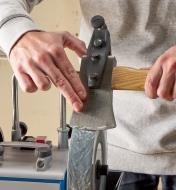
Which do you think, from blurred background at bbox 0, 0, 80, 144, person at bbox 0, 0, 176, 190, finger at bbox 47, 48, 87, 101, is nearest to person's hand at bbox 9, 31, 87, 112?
finger at bbox 47, 48, 87, 101

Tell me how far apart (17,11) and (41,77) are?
12 centimetres

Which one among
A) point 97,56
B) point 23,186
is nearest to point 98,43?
point 97,56

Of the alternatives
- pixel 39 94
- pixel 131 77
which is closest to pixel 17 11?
pixel 131 77

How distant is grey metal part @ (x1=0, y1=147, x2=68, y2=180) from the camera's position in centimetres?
60

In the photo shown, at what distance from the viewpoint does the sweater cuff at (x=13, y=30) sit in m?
0.52

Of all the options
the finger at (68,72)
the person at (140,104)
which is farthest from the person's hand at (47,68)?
the person at (140,104)

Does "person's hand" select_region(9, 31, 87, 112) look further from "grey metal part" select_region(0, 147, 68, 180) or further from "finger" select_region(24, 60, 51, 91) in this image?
"grey metal part" select_region(0, 147, 68, 180)

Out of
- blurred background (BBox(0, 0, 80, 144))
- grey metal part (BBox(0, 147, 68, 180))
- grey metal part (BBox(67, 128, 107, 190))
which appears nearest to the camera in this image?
grey metal part (BBox(67, 128, 107, 190))

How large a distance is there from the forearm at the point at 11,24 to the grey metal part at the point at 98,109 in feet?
0.30

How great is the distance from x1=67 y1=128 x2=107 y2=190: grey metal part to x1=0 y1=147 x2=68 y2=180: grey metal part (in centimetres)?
13

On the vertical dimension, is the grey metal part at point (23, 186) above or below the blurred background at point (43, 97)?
below

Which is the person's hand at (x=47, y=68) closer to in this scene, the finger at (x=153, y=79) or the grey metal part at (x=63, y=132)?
the finger at (x=153, y=79)

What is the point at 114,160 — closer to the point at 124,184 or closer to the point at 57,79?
the point at 124,184

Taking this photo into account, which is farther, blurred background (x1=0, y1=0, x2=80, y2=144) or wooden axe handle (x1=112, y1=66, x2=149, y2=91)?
blurred background (x1=0, y1=0, x2=80, y2=144)
